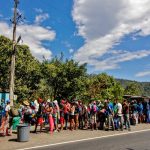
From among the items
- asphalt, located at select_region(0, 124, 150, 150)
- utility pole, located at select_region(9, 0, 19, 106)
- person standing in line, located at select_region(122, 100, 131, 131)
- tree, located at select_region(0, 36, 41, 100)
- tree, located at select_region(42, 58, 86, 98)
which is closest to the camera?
asphalt, located at select_region(0, 124, 150, 150)

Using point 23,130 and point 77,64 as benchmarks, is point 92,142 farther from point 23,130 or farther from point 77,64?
point 77,64

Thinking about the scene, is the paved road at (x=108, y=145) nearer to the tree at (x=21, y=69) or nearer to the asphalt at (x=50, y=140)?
the asphalt at (x=50, y=140)

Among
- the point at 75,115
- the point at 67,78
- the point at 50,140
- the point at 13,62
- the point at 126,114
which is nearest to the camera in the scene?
the point at 50,140

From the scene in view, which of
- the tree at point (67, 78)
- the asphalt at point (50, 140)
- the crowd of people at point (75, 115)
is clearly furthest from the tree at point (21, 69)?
the asphalt at point (50, 140)

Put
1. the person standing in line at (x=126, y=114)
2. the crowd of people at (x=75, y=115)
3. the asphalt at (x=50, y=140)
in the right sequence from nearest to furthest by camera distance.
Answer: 1. the asphalt at (x=50, y=140)
2. the crowd of people at (x=75, y=115)
3. the person standing in line at (x=126, y=114)

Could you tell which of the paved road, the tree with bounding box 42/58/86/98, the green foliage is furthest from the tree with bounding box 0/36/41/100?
the paved road

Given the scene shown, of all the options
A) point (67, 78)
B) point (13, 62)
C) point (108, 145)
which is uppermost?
point (67, 78)

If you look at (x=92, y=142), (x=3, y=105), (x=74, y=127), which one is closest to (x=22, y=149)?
(x=92, y=142)

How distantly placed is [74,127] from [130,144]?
21.8ft

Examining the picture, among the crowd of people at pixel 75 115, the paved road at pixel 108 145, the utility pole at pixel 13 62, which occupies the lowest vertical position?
the paved road at pixel 108 145

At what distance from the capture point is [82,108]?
67.7ft

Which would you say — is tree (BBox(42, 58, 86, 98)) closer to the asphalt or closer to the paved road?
the asphalt

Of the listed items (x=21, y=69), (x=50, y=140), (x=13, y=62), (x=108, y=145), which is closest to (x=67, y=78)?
(x=21, y=69)

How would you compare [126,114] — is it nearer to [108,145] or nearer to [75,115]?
[75,115]
